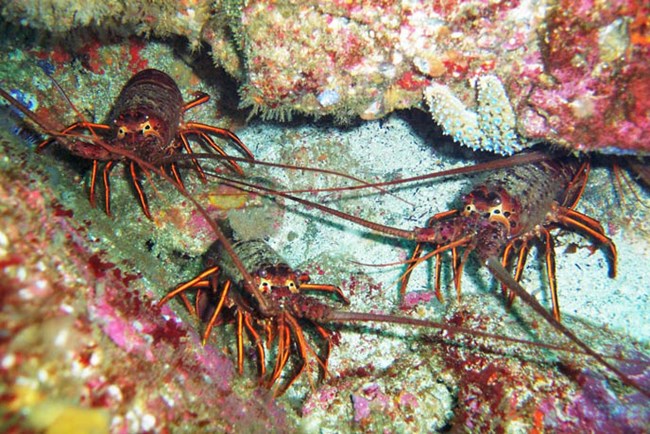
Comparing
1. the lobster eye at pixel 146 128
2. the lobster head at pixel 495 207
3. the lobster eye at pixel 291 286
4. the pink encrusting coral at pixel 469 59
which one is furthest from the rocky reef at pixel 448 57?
the lobster eye at pixel 291 286

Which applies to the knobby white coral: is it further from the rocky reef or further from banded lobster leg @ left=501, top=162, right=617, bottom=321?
banded lobster leg @ left=501, top=162, right=617, bottom=321

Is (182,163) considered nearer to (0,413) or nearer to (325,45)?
(325,45)

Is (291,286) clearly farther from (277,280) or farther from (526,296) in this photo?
(526,296)

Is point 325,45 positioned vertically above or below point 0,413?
above

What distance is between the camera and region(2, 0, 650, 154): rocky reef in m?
2.48

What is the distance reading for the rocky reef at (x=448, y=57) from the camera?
8.13 ft

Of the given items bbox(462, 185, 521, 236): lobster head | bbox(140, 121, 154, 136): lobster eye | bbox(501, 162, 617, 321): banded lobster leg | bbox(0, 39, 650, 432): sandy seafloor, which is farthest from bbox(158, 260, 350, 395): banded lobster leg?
bbox(501, 162, 617, 321): banded lobster leg

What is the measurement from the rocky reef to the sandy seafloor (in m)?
1.34

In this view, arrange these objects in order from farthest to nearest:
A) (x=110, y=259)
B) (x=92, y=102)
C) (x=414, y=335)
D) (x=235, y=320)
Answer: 1. (x=92, y=102)
2. (x=235, y=320)
3. (x=414, y=335)
4. (x=110, y=259)

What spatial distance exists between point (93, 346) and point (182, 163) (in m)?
3.24

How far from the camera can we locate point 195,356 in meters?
2.53

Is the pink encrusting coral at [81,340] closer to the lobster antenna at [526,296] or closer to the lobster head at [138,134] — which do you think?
the lobster head at [138,134]

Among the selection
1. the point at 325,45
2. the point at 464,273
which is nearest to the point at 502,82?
the point at 325,45

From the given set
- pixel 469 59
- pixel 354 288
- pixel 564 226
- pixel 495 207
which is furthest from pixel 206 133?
Answer: pixel 564 226
